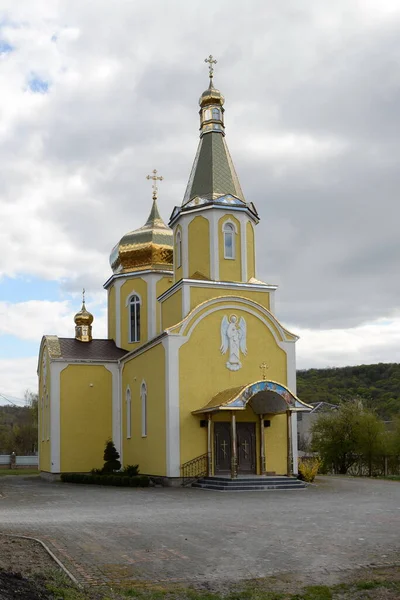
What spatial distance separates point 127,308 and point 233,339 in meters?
10.3

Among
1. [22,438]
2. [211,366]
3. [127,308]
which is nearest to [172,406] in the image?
[211,366]

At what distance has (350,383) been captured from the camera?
209 ft

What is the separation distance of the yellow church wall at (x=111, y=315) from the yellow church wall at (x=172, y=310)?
781 cm

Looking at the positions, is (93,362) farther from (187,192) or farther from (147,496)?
(147,496)

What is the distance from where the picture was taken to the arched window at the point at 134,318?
30.7 metres

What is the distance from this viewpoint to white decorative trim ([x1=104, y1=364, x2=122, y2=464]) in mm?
27734

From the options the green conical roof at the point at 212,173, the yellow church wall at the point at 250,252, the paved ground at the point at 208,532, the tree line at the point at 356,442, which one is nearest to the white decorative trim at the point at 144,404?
the yellow church wall at the point at 250,252

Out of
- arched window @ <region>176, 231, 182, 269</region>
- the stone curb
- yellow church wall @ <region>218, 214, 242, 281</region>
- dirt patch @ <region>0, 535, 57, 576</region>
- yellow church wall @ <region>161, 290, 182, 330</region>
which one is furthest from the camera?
arched window @ <region>176, 231, 182, 269</region>

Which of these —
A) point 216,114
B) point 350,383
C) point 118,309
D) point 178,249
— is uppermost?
point 216,114

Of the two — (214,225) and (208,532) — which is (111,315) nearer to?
(214,225)

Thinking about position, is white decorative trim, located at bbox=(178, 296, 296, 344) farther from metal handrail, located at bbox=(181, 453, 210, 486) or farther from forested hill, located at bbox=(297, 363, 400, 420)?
forested hill, located at bbox=(297, 363, 400, 420)

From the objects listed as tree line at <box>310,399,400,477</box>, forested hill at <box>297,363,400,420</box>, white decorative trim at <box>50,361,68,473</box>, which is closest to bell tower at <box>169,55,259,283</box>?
white decorative trim at <box>50,361,68,473</box>

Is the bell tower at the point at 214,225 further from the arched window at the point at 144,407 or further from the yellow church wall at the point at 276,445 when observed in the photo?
the yellow church wall at the point at 276,445

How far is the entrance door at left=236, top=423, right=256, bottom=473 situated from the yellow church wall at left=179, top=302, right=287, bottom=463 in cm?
122
